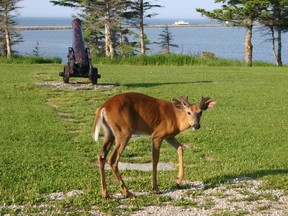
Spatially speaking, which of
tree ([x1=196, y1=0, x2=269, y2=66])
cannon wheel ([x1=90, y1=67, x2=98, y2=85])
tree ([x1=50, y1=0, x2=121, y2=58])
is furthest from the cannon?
tree ([x1=50, y1=0, x2=121, y2=58])

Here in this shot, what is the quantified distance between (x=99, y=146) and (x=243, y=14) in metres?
27.8

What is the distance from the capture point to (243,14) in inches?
1412

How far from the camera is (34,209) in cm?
609

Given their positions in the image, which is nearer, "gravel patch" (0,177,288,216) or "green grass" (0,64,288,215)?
"gravel patch" (0,177,288,216)

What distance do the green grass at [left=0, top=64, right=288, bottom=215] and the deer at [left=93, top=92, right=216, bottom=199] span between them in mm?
382

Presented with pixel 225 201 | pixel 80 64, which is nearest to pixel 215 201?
pixel 225 201

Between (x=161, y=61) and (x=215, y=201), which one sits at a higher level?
(x=215, y=201)

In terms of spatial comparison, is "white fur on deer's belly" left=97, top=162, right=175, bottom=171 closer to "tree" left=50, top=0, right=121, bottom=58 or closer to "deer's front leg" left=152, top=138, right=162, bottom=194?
"deer's front leg" left=152, top=138, right=162, bottom=194

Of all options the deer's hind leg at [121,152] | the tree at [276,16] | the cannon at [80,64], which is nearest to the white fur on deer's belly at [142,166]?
the deer's hind leg at [121,152]

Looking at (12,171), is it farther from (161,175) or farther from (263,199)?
(263,199)

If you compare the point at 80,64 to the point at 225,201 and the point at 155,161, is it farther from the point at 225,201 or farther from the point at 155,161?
the point at 225,201

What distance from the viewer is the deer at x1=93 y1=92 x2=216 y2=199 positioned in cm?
657

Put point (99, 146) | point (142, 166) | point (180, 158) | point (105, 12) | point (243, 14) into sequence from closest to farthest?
point (180, 158)
point (142, 166)
point (99, 146)
point (243, 14)
point (105, 12)

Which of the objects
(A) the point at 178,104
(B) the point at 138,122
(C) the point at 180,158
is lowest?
(C) the point at 180,158
